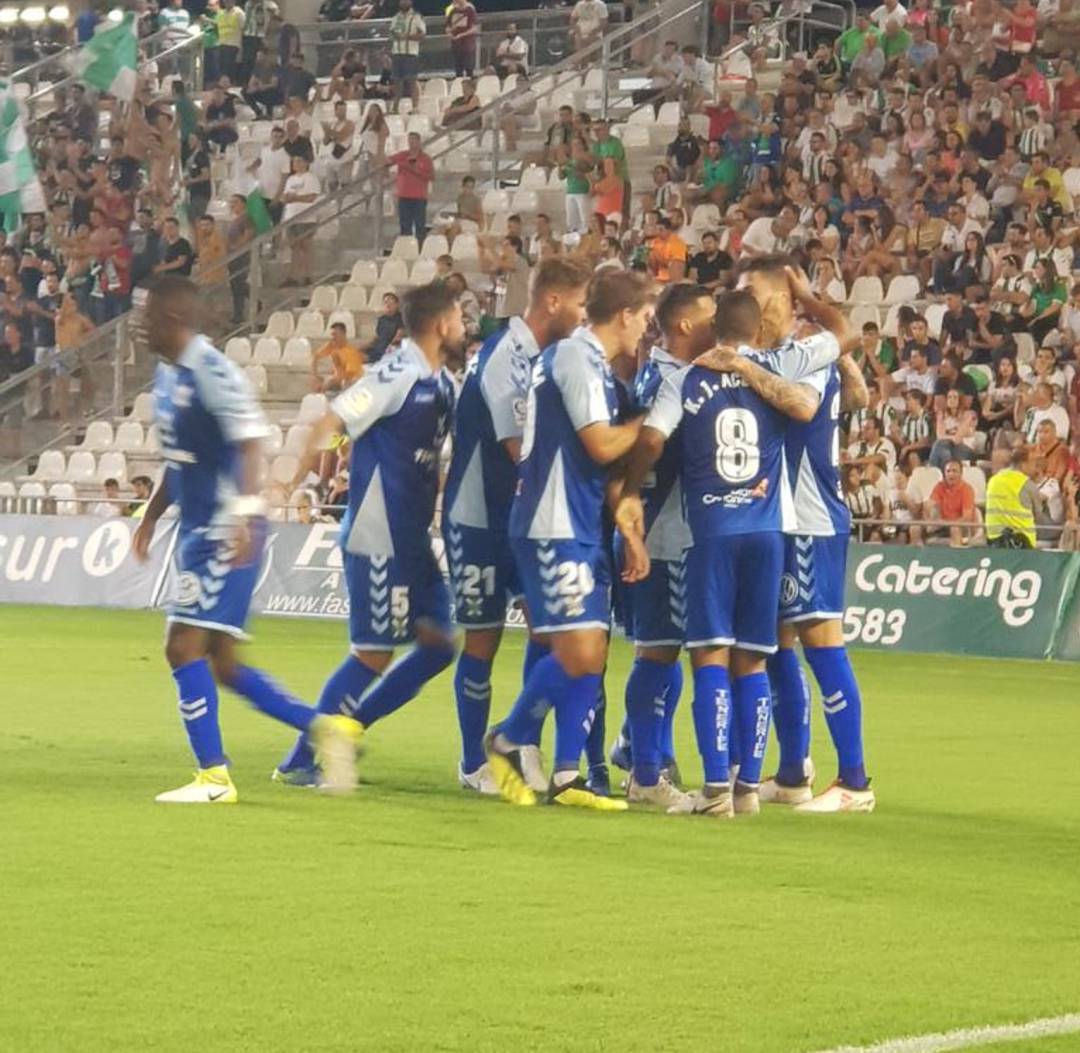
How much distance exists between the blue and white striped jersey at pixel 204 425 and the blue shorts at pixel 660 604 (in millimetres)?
1715

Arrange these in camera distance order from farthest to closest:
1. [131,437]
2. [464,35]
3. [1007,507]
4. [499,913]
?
[464,35] < [131,437] < [1007,507] < [499,913]

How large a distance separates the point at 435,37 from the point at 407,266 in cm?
633

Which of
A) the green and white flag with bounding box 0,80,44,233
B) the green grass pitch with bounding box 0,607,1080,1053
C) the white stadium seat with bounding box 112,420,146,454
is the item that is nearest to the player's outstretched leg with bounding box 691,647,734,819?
Result: the green grass pitch with bounding box 0,607,1080,1053

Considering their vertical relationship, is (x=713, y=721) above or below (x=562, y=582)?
below

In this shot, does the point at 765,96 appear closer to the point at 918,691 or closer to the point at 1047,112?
the point at 1047,112

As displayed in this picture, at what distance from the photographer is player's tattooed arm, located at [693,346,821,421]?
398 inches

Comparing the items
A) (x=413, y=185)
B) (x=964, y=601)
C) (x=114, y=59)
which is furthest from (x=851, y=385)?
(x=114, y=59)

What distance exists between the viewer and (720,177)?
29.9 meters

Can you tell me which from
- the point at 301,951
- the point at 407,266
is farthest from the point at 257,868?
the point at 407,266

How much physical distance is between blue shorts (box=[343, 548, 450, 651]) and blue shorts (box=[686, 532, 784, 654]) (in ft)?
4.18

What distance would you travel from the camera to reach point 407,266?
31.8 m

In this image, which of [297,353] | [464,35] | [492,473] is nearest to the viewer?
[492,473]

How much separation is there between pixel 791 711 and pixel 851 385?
1.46m

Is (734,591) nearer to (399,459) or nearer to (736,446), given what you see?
(736,446)
